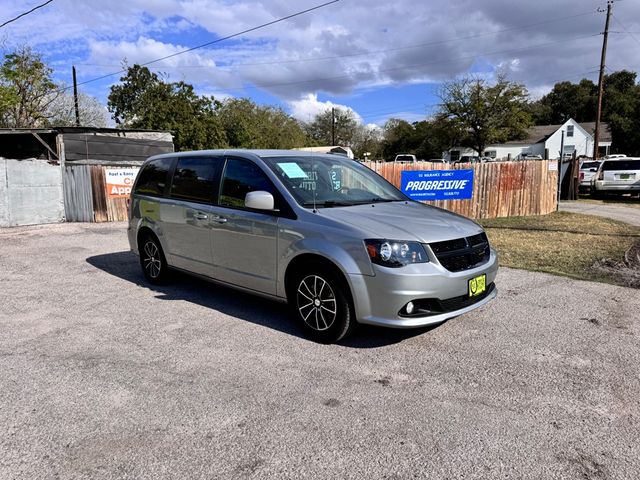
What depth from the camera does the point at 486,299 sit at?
4570 millimetres

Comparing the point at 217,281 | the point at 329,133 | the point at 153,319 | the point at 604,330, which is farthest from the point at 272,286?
the point at 329,133

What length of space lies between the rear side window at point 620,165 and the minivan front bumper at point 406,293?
20.6 metres

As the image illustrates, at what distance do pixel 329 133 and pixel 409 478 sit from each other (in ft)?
228

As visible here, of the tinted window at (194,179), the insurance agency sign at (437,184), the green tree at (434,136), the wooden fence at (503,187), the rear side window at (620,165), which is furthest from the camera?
the green tree at (434,136)

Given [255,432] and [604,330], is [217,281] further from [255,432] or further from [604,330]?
[604,330]

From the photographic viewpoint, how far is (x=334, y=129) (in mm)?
67250

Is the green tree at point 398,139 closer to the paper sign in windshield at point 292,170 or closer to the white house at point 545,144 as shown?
the white house at point 545,144

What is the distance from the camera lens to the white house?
A: 57875 millimetres

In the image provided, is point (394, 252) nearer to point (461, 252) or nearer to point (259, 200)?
point (461, 252)

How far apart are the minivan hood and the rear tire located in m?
2.94

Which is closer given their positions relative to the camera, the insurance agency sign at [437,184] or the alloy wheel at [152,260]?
the alloy wheel at [152,260]

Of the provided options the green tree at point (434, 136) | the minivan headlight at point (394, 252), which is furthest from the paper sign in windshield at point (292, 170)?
the green tree at point (434, 136)

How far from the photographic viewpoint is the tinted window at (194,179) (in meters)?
5.59

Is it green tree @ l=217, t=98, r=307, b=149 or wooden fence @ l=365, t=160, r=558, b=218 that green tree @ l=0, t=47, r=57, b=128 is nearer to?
green tree @ l=217, t=98, r=307, b=149
